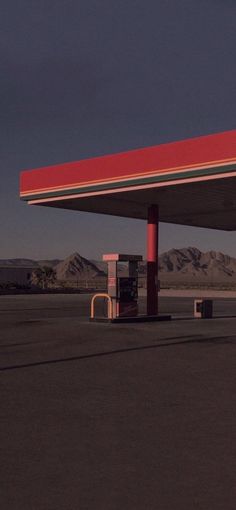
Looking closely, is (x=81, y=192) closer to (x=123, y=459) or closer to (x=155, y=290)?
(x=155, y=290)

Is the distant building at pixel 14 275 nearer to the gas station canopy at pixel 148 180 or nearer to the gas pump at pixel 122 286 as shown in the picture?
the gas station canopy at pixel 148 180

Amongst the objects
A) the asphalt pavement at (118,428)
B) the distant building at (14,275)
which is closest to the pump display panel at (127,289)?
the asphalt pavement at (118,428)

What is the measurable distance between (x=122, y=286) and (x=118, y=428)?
53.4ft

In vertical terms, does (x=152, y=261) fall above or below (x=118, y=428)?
above

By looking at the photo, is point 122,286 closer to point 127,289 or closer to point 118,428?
point 127,289

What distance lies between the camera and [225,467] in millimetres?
5777

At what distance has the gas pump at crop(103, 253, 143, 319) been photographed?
75.8 feet

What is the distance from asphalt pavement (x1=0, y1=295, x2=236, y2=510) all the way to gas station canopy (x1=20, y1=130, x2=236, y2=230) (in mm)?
5810

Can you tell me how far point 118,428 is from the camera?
725cm

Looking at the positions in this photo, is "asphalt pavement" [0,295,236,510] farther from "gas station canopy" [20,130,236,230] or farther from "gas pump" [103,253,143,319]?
"gas pump" [103,253,143,319]

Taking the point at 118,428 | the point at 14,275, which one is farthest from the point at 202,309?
the point at 14,275

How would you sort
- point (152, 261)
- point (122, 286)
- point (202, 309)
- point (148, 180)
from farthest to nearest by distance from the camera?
point (202, 309) < point (152, 261) < point (122, 286) < point (148, 180)

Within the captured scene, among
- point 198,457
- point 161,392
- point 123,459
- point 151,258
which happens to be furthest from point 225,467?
point 151,258

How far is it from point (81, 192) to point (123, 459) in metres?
16.9
